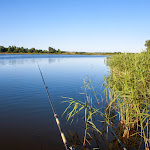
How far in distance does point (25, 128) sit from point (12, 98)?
4.83m

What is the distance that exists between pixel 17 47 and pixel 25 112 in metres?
151

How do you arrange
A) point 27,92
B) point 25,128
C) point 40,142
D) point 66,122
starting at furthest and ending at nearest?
point 27,92 < point 66,122 < point 25,128 < point 40,142

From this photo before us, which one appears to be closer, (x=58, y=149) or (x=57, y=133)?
(x=58, y=149)

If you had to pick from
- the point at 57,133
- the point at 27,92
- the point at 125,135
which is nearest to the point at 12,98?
the point at 27,92

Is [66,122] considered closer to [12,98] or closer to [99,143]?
[99,143]

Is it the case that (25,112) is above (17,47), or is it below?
below

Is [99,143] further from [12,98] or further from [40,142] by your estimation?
[12,98]

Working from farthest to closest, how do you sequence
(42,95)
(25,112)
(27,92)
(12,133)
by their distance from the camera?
(27,92), (42,95), (25,112), (12,133)

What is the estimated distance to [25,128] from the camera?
6512 mm

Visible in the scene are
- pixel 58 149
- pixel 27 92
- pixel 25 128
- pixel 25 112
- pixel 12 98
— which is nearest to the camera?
pixel 58 149

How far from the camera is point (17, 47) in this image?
483 feet

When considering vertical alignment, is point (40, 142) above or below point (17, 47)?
below

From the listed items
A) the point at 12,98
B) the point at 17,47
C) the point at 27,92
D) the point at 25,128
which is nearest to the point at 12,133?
the point at 25,128

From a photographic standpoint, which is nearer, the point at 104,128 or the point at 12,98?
the point at 104,128
